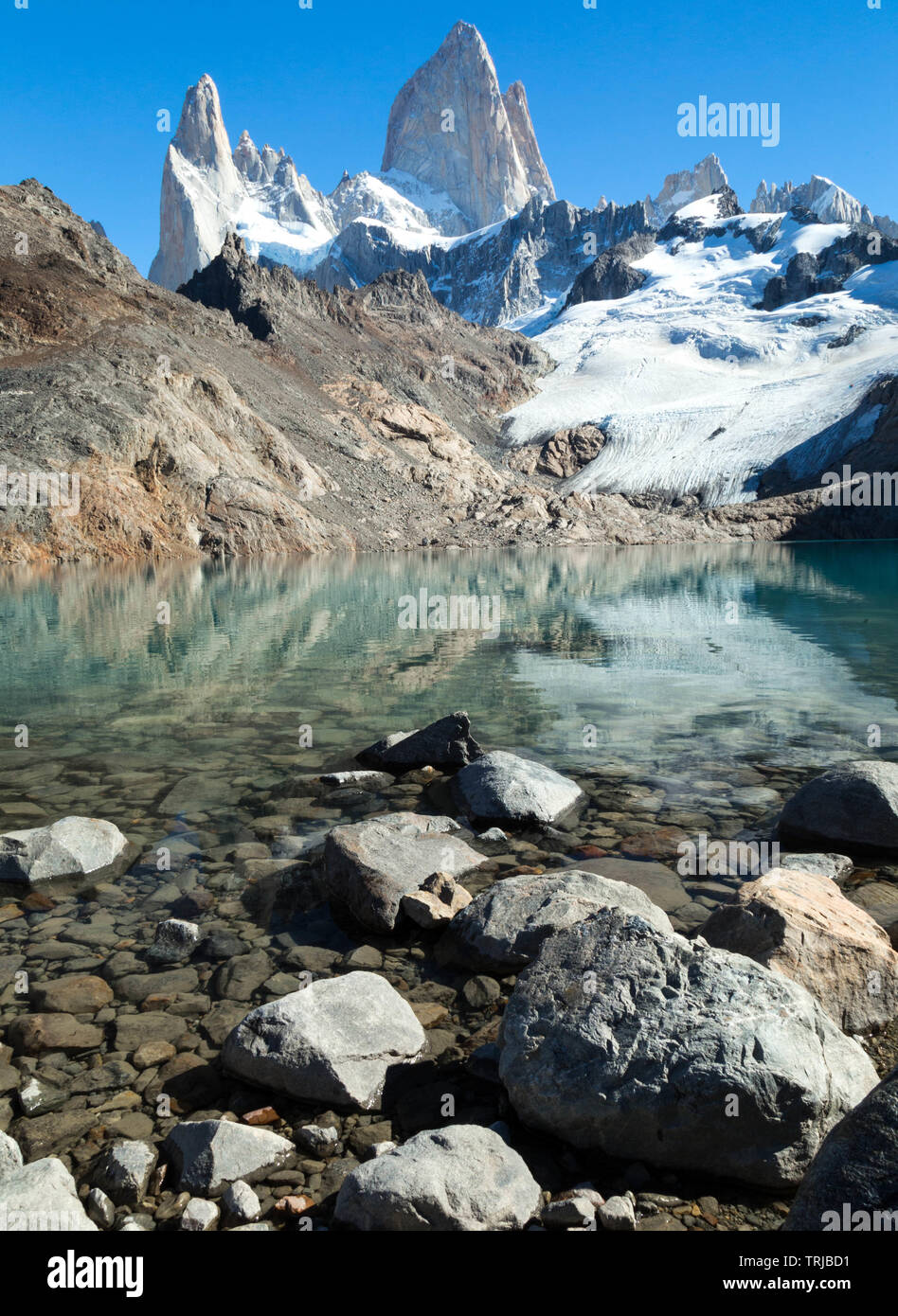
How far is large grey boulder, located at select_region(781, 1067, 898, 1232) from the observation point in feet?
10.3

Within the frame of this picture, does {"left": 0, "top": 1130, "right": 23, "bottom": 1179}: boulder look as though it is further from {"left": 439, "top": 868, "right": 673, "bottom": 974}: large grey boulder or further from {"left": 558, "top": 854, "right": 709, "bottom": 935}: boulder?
{"left": 558, "top": 854, "right": 709, "bottom": 935}: boulder

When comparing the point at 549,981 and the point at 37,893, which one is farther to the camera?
the point at 37,893

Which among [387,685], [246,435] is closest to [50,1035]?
[387,685]

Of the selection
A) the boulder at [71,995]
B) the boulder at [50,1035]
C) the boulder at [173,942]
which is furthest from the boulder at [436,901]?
the boulder at [50,1035]

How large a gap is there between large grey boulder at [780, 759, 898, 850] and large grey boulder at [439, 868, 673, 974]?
2.92 m

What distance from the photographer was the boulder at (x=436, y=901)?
21.8 ft

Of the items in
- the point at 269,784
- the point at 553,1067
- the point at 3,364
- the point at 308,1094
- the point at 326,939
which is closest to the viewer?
the point at 553,1067

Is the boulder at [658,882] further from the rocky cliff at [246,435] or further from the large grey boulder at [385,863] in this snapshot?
the rocky cliff at [246,435]

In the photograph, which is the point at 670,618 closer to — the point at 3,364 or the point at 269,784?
the point at 269,784

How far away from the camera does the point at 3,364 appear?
6312 centimetres

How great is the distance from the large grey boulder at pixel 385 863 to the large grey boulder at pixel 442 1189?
2.91 m

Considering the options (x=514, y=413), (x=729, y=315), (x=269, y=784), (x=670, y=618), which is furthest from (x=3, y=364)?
(x=729, y=315)

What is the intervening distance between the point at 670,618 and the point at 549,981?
26.9 m

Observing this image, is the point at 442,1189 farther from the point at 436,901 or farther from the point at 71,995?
the point at 71,995
